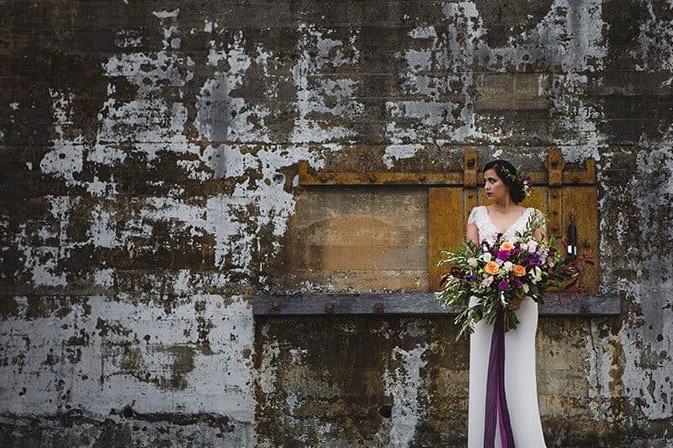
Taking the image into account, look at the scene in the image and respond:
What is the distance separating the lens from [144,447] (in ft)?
25.2

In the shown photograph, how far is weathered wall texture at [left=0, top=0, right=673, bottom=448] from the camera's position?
766 centimetres

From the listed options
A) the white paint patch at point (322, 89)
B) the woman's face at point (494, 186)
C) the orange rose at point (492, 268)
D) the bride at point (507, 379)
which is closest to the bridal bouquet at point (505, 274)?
the orange rose at point (492, 268)

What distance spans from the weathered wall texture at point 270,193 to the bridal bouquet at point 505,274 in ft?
4.92

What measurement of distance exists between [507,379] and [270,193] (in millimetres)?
2627

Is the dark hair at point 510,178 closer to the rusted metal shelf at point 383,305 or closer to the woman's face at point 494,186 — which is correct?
the woman's face at point 494,186

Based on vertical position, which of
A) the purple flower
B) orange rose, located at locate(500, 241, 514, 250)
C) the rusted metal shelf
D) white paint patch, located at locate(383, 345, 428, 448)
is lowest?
white paint patch, located at locate(383, 345, 428, 448)

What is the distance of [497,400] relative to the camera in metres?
6.16

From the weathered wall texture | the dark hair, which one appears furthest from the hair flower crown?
the weathered wall texture

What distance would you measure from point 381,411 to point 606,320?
1909mm

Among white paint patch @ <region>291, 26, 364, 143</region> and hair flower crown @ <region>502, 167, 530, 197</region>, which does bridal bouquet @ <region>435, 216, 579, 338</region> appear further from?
white paint patch @ <region>291, 26, 364, 143</region>

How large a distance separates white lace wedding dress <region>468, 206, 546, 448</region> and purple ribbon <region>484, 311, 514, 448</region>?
1.7 inches

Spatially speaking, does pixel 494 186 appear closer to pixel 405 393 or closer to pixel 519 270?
pixel 519 270

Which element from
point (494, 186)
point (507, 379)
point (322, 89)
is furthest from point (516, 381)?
point (322, 89)

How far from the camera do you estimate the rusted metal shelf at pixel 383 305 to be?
24.8 ft
